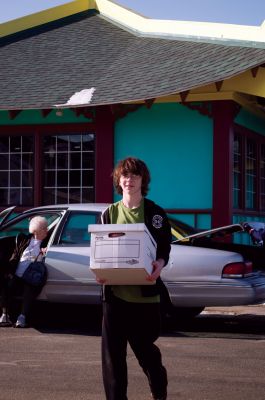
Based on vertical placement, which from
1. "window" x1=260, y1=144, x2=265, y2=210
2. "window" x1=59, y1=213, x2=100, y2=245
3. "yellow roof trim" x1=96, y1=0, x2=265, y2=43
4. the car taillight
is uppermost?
"yellow roof trim" x1=96, y1=0, x2=265, y2=43

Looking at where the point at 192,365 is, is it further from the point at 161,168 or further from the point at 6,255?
the point at 161,168

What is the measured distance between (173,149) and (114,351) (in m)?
10.8

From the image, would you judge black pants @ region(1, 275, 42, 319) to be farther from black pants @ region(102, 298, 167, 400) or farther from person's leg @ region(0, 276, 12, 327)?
black pants @ region(102, 298, 167, 400)

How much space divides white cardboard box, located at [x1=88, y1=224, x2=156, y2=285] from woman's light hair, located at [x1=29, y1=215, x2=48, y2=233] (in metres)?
5.31

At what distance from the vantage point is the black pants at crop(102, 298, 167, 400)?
539 cm

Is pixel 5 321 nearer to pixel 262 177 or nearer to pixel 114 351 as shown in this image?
pixel 114 351

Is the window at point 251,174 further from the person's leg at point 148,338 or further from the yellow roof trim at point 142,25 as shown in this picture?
the person's leg at point 148,338

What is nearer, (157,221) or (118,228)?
(118,228)

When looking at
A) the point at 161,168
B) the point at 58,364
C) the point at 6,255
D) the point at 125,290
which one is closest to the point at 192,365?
the point at 58,364

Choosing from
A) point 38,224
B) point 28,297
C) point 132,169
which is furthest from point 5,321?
point 132,169

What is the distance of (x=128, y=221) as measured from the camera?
5.51 meters

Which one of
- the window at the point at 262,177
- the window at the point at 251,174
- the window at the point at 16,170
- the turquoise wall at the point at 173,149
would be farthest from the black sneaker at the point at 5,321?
the window at the point at 262,177

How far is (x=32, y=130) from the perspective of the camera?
56.1ft

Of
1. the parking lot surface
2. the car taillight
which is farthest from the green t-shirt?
the car taillight
